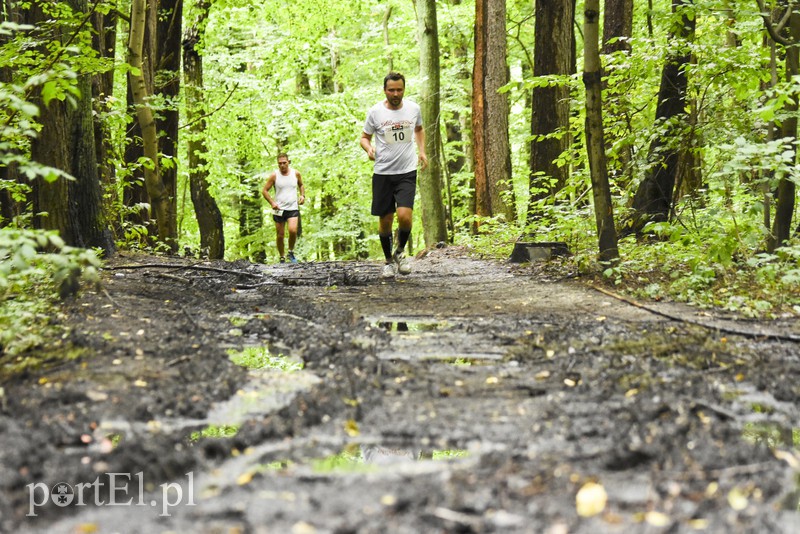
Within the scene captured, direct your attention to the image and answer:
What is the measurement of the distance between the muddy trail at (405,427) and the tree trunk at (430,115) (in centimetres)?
1157

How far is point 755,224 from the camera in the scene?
6.69 meters

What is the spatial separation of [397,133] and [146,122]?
4.45 m

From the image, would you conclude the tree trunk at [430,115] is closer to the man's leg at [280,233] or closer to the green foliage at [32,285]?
the man's leg at [280,233]

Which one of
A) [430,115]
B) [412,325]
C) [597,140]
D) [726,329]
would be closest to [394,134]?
[597,140]

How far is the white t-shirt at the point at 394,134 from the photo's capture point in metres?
8.74

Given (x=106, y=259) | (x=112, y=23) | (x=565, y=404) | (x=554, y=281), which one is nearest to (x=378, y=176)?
(x=554, y=281)

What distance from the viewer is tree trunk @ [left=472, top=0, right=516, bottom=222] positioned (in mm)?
15078

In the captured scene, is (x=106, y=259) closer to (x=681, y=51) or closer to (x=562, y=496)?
(x=681, y=51)

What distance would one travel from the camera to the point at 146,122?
10891 mm

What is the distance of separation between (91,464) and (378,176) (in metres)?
6.78

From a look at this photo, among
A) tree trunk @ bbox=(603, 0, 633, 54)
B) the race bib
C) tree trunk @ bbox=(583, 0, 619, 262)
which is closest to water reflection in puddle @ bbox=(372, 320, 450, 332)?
tree trunk @ bbox=(583, 0, 619, 262)

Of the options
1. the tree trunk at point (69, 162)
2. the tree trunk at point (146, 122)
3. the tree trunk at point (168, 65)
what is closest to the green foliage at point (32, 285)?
the tree trunk at point (69, 162)

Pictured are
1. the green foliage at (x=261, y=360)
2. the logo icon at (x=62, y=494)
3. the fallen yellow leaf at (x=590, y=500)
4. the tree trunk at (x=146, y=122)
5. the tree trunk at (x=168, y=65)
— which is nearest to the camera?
the fallen yellow leaf at (x=590, y=500)

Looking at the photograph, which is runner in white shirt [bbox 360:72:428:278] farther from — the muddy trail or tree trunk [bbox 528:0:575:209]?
the muddy trail
